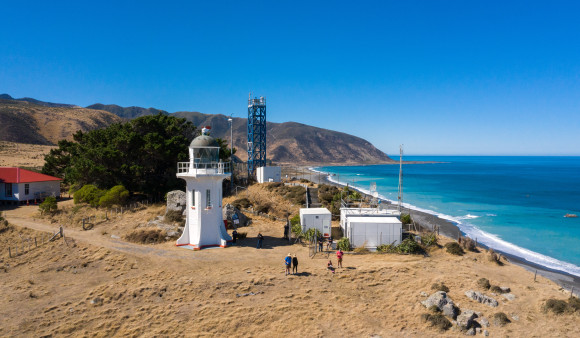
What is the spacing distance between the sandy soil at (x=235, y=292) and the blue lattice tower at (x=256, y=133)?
1129 inches

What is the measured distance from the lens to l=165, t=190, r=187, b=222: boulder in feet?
71.3

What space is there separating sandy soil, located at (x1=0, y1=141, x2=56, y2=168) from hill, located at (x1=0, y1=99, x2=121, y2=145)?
16483 mm

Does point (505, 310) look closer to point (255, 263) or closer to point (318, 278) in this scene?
point (318, 278)

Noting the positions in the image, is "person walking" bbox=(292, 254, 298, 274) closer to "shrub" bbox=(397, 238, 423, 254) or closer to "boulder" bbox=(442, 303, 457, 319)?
"boulder" bbox=(442, 303, 457, 319)

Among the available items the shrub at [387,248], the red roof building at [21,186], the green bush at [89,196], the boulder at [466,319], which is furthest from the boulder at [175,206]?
the boulder at [466,319]

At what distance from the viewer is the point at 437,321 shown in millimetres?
11211

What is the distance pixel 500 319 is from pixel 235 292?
31.3 ft

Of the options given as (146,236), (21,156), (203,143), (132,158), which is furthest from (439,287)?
(21,156)

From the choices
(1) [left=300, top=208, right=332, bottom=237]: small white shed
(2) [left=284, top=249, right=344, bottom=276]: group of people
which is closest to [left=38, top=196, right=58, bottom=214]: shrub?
(1) [left=300, top=208, right=332, bottom=237]: small white shed

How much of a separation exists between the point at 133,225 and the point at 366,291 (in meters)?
15.2

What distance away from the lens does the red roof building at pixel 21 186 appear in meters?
27.5

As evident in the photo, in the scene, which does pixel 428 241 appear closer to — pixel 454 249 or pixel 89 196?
pixel 454 249

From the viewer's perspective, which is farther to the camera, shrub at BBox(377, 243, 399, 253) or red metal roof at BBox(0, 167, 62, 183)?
red metal roof at BBox(0, 167, 62, 183)

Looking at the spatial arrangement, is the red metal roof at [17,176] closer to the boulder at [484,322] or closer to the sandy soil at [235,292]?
the sandy soil at [235,292]
